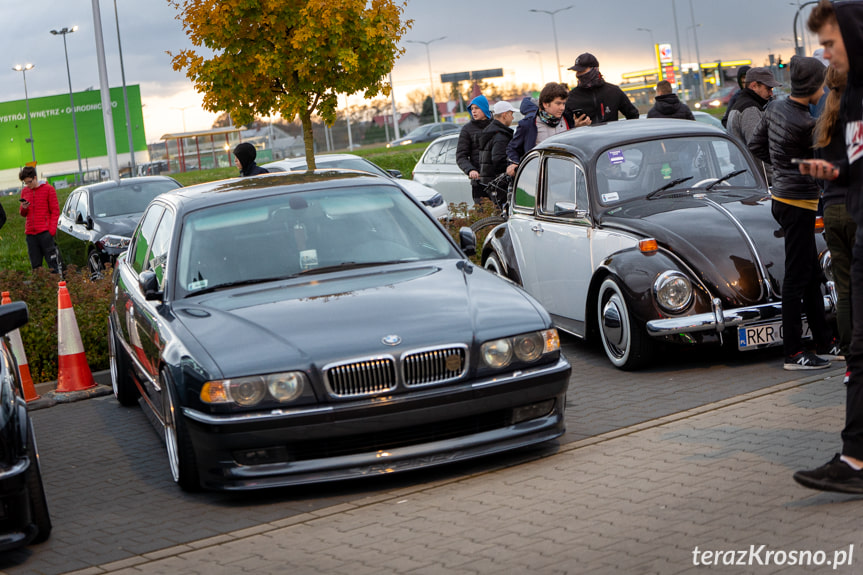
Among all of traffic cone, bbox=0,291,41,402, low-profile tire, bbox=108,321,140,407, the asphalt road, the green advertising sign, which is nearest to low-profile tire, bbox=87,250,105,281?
traffic cone, bbox=0,291,41,402

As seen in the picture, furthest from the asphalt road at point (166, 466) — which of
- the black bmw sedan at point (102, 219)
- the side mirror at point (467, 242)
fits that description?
the black bmw sedan at point (102, 219)

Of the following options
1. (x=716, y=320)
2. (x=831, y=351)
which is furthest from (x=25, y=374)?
(x=831, y=351)

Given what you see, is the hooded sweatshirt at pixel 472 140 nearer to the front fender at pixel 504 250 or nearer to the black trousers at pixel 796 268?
the front fender at pixel 504 250

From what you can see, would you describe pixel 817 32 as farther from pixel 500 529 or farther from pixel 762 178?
pixel 762 178

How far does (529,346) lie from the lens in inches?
230

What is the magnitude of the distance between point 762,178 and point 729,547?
5.23 m

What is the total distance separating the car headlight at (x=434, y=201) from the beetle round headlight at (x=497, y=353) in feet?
40.2

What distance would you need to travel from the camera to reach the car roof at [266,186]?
23.5 feet

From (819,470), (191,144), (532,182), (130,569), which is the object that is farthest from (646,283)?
(191,144)

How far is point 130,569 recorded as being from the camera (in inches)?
194

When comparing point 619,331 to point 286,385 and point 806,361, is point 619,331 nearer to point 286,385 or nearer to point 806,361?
point 806,361

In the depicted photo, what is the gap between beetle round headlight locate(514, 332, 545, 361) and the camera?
5.79 metres

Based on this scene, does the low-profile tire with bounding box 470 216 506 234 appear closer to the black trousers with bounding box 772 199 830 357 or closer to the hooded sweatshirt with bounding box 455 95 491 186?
the hooded sweatshirt with bounding box 455 95 491 186

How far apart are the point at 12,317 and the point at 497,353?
2.30m
